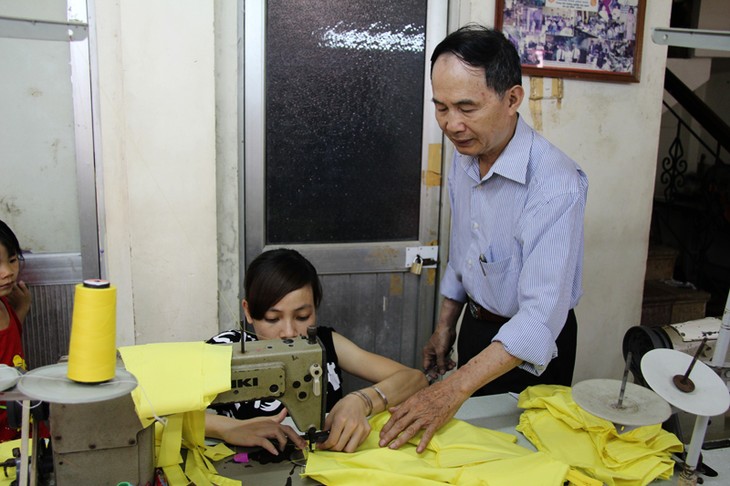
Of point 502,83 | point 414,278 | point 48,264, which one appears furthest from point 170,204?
point 502,83

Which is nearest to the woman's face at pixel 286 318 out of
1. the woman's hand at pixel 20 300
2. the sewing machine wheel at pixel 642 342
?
the sewing machine wheel at pixel 642 342

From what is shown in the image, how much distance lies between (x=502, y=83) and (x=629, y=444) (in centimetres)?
98

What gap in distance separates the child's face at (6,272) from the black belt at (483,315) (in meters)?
1.65

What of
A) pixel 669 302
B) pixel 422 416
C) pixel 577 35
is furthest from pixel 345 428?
pixel 669 302

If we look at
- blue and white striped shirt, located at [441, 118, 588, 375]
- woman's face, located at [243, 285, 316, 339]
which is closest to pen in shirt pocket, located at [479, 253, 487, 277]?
blue and white striped shirt, located at [441, 118, 588, 375]

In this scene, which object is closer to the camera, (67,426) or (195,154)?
(67,426)

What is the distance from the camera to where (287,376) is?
1393 mm

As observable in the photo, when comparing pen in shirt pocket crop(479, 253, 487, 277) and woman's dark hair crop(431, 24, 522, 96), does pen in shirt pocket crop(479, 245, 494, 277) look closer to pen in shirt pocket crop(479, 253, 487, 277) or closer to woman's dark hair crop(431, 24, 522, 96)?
pen in shirt pocket crop(479, 253, 487, 277)

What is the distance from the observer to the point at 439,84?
1.72 metres

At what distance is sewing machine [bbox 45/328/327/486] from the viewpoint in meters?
1.18

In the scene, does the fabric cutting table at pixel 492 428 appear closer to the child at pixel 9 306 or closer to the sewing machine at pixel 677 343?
the sewing machine at pixel 677 343

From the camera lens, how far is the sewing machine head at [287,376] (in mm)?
1322

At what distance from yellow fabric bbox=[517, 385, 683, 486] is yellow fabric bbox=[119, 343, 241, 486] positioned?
0.76m

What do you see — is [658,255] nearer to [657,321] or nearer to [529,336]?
[657,321]
